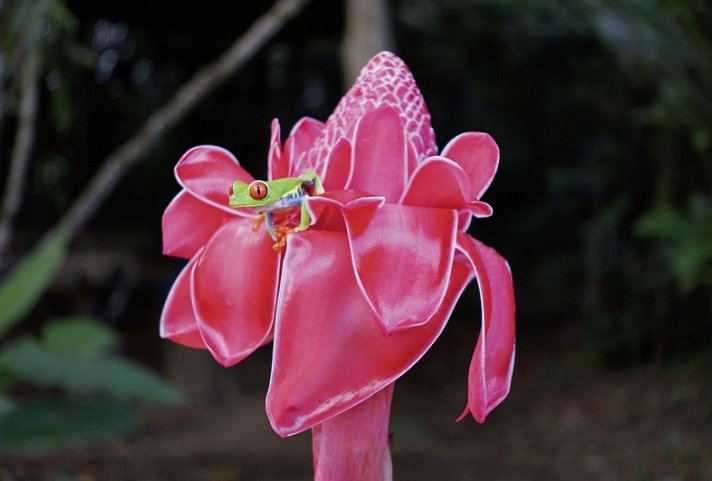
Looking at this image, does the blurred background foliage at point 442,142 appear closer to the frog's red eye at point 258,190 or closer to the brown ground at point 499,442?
the brown ground at point 499,442

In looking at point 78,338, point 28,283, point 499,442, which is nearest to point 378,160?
point 28,283

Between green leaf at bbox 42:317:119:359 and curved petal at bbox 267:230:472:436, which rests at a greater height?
curved petal at bbox 267:230:472:436

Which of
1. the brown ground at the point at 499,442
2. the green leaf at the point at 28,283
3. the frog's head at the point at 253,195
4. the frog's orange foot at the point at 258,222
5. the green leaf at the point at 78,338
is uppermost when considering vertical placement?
the frog's head at the point at 253,195

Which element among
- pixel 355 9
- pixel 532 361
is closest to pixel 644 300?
pixel 532 361

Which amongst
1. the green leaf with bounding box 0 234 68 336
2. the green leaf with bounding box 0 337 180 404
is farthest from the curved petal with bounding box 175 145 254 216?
the green leaf with bounding box 0 337 180 404

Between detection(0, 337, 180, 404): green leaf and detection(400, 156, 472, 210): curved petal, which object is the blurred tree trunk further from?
detection(400, 156, 472, 210): curved petal

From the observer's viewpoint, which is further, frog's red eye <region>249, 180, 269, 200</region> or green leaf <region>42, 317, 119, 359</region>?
green leaf <region>42, 317, 119, 359</region>

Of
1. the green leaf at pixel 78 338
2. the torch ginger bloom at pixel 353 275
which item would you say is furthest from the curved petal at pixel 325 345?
the green leaf at pixel 78 338

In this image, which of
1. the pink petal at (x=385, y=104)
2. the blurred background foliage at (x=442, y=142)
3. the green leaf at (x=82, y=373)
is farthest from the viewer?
the blurred background foliage at (x=442, y=142)

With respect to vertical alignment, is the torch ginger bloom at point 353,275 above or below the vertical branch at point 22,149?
above
